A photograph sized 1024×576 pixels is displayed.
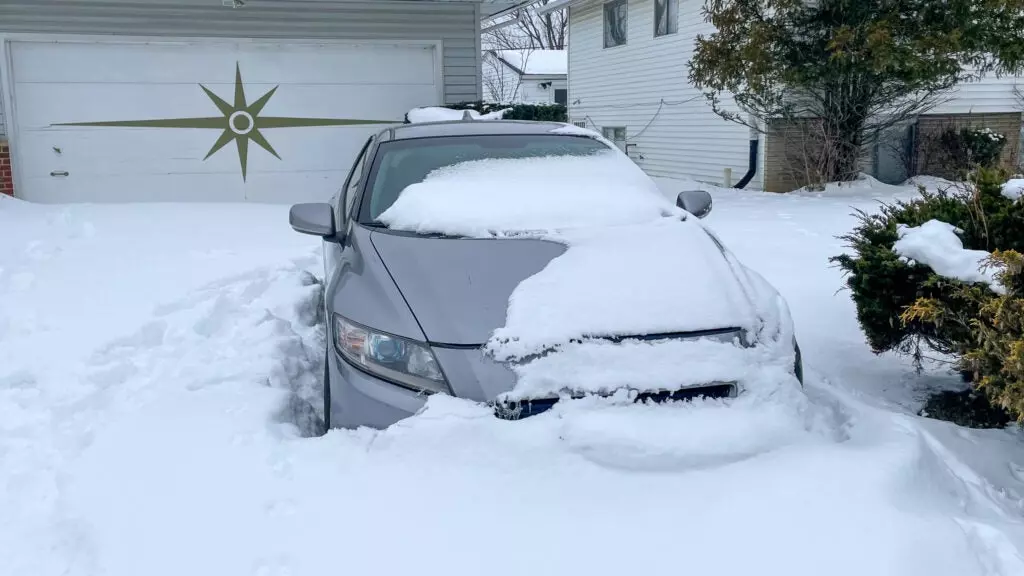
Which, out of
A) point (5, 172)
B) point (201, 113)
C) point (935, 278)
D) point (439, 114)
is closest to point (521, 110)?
point (439, 114)

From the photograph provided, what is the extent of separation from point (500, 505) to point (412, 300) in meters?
0.86

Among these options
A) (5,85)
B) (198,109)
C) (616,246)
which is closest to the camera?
(616,246)

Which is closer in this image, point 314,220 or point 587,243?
point 587,243

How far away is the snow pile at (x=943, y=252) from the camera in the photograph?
3230mm

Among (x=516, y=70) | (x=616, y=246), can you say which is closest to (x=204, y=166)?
(x=616, y=246)

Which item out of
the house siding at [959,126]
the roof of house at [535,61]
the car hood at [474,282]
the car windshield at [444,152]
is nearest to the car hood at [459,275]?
the car hood at [474,282]

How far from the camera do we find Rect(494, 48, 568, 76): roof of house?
36.9 meters

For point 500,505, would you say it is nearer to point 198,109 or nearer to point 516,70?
point 198,109

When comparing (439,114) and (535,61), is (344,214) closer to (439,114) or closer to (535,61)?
(439,114)

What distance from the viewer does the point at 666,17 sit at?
1761 cm

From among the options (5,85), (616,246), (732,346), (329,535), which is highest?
(5,85)

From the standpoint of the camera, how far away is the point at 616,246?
11.3 feet

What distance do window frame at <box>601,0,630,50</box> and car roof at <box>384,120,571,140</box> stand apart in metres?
15.2

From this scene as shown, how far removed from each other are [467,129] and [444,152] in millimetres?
298
